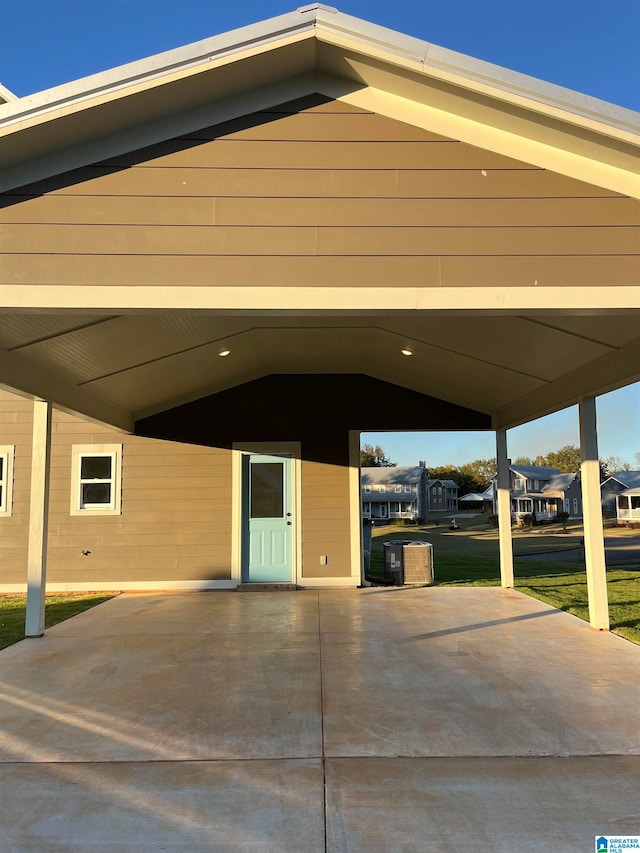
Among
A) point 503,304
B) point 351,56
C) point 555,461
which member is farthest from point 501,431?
point 555,461

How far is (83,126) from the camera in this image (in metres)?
3.21

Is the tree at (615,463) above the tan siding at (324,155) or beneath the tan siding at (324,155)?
above

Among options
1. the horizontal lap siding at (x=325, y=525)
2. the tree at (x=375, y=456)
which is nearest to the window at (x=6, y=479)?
the horizontal lap siding at (x=325, y=525)

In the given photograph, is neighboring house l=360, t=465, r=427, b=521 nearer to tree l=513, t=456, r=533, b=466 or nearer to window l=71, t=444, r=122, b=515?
tree l=513, t=456, r=533, b=466

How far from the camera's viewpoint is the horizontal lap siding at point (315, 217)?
3.24 meters

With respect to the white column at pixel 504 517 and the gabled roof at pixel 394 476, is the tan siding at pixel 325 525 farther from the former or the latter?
the gabled roof at pixel 394 476

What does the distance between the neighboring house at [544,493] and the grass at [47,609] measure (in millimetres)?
34021

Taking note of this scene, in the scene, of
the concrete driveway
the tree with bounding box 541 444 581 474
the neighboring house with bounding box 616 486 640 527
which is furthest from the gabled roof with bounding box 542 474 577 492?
the concrete driveway

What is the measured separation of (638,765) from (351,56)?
396 centimetres

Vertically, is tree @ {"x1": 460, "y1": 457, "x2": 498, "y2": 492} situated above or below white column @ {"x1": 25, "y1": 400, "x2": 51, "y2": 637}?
above

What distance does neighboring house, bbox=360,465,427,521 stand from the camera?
1620 inches

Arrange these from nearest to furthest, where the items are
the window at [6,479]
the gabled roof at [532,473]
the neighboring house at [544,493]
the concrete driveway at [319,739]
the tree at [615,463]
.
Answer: the concrete driveway at [319,739]
the window at [6,479]
the neighboring house at [544,493]
the gabled roof at [532,473]
the tree at [615,463]

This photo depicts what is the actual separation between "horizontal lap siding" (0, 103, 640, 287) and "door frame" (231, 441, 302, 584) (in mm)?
5387

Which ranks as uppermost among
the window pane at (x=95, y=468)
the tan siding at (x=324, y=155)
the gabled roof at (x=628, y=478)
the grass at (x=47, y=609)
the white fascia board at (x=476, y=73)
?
the white fascia board at (x=476, y=73)
